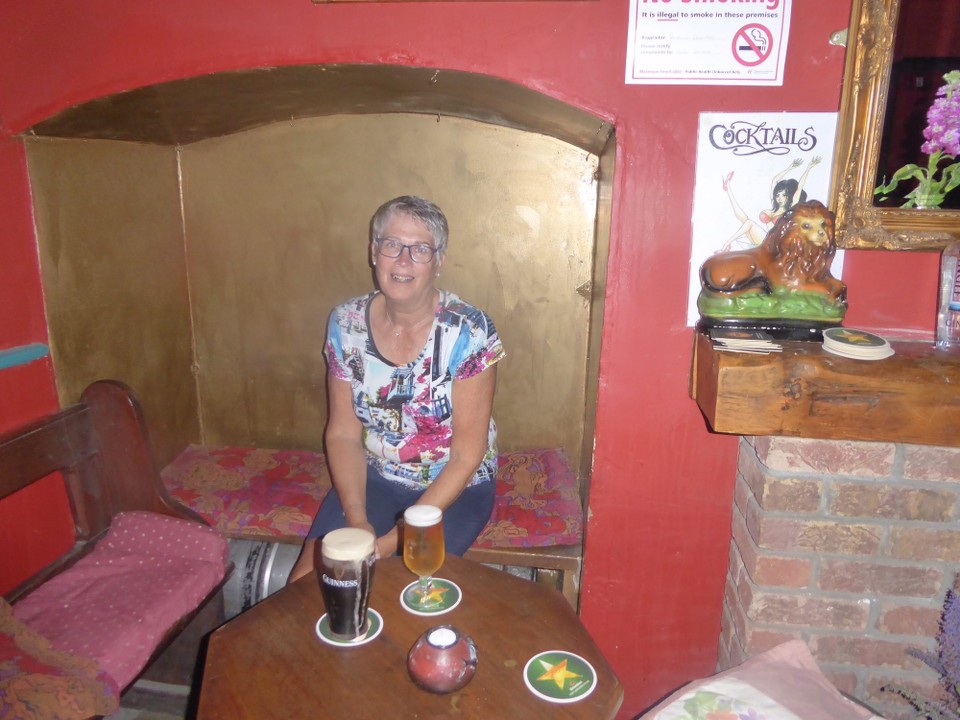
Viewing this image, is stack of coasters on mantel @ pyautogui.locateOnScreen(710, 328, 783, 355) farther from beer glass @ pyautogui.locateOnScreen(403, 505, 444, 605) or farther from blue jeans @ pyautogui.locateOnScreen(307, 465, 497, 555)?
blue jeans @ pyautogui.locateOnScreen(307, 465, 497, 555)

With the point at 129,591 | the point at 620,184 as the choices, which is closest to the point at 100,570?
the point at 129,591

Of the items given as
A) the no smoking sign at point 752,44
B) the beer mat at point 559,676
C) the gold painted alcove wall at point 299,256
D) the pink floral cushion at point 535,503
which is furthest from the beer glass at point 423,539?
the no smoking sign at point 752,44

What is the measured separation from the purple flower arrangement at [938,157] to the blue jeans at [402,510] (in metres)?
1.35

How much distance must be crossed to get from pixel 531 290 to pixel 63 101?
1633 millimetres

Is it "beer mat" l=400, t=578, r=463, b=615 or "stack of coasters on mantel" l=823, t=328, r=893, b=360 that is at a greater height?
"stack of coasters on mantel" l=823, t=328, r=893, b=360

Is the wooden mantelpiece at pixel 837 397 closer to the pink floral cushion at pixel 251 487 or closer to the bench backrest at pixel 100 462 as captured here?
the pink floral cushion at pixel 251 487

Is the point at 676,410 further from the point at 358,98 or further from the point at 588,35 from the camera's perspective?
the point at 358,98

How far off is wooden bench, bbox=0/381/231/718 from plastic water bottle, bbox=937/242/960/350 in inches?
82.1

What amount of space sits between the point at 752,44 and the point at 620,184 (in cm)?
44

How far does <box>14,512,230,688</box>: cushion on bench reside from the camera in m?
1.64

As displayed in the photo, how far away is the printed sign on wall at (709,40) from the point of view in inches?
62.2

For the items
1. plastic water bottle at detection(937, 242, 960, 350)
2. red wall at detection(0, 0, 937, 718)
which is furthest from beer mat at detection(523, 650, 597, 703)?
plastic water bottle at detection(937, 242, 960, 350)

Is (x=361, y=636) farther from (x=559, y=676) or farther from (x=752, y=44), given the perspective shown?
(x=752, y=44)

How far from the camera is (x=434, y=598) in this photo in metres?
1.39
